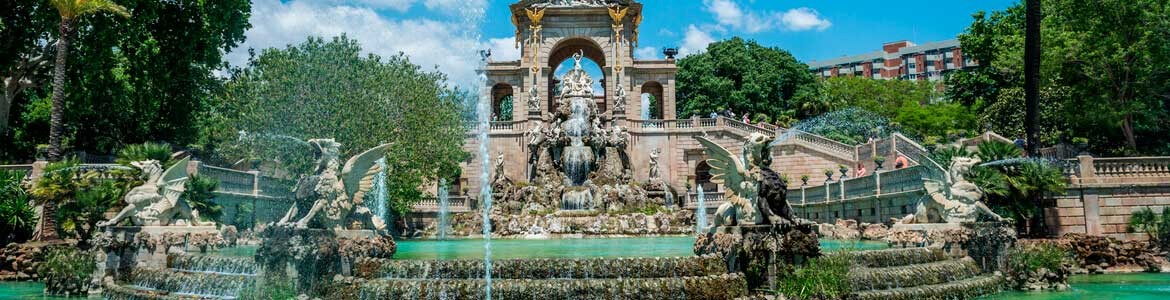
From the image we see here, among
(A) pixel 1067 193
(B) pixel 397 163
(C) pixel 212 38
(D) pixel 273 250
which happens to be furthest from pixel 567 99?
(D) pixel 273 250

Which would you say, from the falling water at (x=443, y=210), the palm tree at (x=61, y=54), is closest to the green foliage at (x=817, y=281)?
the falling water at (x=443, y=210)

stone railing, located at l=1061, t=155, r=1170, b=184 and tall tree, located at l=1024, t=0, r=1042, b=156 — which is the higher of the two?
tall tree, located at l=1024, t=0, r=1042, b=156

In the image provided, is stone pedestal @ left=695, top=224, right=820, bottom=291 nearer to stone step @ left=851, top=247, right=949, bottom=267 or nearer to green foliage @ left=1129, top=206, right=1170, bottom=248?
stone step @ left=851, top=247, right=949, bottom=267

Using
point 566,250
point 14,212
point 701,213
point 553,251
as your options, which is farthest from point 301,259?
point 701,213

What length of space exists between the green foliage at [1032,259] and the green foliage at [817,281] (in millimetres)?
5674

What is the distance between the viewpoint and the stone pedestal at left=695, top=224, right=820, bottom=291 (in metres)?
12.2

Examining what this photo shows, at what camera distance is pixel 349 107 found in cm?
2566

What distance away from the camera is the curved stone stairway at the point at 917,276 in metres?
13.1

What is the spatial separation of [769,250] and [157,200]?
12032mm

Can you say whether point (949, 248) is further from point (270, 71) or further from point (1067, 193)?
point (270, 71)

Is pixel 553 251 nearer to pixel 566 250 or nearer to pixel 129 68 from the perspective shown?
pixel 566 250

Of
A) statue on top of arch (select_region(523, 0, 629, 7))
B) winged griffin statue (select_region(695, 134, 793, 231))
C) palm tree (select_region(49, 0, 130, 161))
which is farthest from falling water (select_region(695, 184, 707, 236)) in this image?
palm tree (select_region(49, 0, 130, 161))

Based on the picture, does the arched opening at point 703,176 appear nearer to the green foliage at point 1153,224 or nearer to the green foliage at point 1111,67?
the green foliage at point 1111,67

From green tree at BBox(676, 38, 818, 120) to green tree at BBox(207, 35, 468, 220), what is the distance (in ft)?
103
